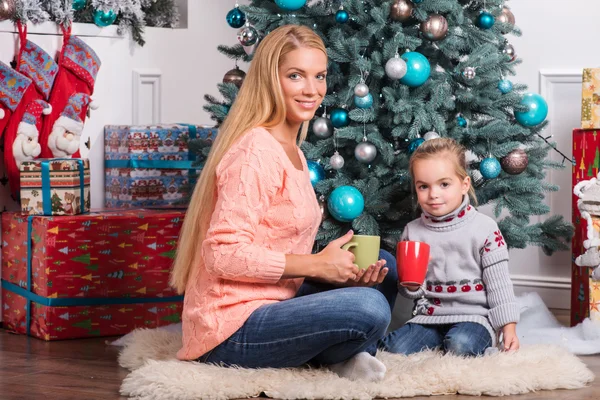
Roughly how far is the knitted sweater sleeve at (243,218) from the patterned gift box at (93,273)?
92 cm

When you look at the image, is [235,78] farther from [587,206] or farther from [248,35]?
[587,206]

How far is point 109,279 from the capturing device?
2.70 metres

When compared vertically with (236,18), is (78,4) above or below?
above

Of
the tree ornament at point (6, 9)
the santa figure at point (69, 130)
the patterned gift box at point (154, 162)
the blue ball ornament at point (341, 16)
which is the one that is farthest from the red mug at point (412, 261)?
the tree ornament at point (6, 9)

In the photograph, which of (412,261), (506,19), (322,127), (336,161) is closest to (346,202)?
(336,161)

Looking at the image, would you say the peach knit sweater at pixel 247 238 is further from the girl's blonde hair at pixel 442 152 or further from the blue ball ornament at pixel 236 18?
the blue ball ornament at pixel 236 18

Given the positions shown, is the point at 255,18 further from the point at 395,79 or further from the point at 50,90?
the point at 50,90

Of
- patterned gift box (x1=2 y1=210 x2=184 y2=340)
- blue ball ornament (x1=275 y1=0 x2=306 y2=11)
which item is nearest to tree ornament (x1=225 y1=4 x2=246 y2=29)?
blue ball ornament (x1=275 y1=0 x2=306 y2=11)

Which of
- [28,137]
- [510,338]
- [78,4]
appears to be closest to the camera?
[510,338]

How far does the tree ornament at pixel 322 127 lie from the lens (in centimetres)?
243

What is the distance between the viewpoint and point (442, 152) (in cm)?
228

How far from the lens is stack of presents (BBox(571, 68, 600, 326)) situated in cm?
255

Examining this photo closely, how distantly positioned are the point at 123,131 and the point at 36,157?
0.38 metres

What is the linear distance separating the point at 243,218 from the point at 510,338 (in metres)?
0.81
